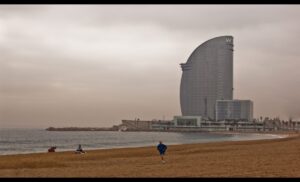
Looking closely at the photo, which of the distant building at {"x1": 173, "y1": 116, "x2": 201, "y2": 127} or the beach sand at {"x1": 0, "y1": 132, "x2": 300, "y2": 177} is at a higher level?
the distant building at {"x1": 173, "y1": 116, "x2": 201, "y2": 127}

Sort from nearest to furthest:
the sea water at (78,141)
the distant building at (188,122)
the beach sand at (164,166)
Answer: the beach sand at (164,166), the sea water at (78,141), the distant building at (188,122)

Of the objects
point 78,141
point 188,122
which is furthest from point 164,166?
point 188,122

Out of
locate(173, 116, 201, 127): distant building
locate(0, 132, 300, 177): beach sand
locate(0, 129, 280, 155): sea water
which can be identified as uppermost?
locate(173, 116, 201, 127): distant building

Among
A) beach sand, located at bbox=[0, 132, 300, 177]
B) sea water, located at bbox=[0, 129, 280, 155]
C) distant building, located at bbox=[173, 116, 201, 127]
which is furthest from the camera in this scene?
distant building, located at bbox=[173, 116, 201, 127]

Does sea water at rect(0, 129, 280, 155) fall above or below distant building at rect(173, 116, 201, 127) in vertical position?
below

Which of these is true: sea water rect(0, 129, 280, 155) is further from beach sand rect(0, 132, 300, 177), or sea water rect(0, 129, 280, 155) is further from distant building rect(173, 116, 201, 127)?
distant building rect(173, 116, 201, 127)

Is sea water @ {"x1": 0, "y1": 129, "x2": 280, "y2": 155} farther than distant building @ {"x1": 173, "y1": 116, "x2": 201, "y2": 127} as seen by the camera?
No

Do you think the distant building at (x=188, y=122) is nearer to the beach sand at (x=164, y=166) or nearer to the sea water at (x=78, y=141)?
the sea water at (x=78, y=141)

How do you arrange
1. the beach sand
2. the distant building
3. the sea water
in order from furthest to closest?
1. the distant building
2. the sea water
3. the beach sand

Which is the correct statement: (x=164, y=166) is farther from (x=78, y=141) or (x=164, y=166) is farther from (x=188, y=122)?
(x=188, y=122)

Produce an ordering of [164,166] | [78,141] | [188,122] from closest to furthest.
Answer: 1. [164,166]
2. [78,141]
3. [188,122]

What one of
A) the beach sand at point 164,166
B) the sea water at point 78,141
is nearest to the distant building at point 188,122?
the sea water at point 78,141

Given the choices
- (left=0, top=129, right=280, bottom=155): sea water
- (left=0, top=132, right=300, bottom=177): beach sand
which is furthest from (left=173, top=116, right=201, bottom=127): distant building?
(left=0, top=132, right=300, bottom=177): beach sand
